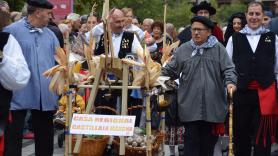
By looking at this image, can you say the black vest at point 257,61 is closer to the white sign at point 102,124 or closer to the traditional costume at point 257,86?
the traditional costume at point 257,86

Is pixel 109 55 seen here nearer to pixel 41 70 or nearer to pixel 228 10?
pixel 41 70

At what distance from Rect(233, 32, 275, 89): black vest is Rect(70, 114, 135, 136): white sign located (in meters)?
2.20

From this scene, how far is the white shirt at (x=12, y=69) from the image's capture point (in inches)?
259

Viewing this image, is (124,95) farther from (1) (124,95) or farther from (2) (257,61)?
(2) (257,61)

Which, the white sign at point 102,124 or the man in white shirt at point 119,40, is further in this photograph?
the man in white shirt at point 119,40

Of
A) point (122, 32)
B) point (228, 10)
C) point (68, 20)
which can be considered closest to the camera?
point (122, 32)

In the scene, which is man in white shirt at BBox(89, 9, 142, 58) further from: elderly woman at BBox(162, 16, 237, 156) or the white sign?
the white sign

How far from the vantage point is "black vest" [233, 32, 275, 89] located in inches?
365

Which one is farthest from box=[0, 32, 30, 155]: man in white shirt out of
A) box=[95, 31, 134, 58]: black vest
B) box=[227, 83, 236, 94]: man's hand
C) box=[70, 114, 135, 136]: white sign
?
box=[95, 31, 134, 58]: black vest

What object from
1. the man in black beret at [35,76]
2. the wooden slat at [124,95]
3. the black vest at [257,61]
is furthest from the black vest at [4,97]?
the black vest at [257,61]

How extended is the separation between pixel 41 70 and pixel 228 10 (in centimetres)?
4815

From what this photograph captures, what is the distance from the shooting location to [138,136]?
9.75 meters

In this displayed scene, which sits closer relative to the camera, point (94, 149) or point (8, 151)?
point (8, 151)

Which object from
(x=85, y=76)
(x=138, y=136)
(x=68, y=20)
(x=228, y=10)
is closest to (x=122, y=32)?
(x=138, y=136)
